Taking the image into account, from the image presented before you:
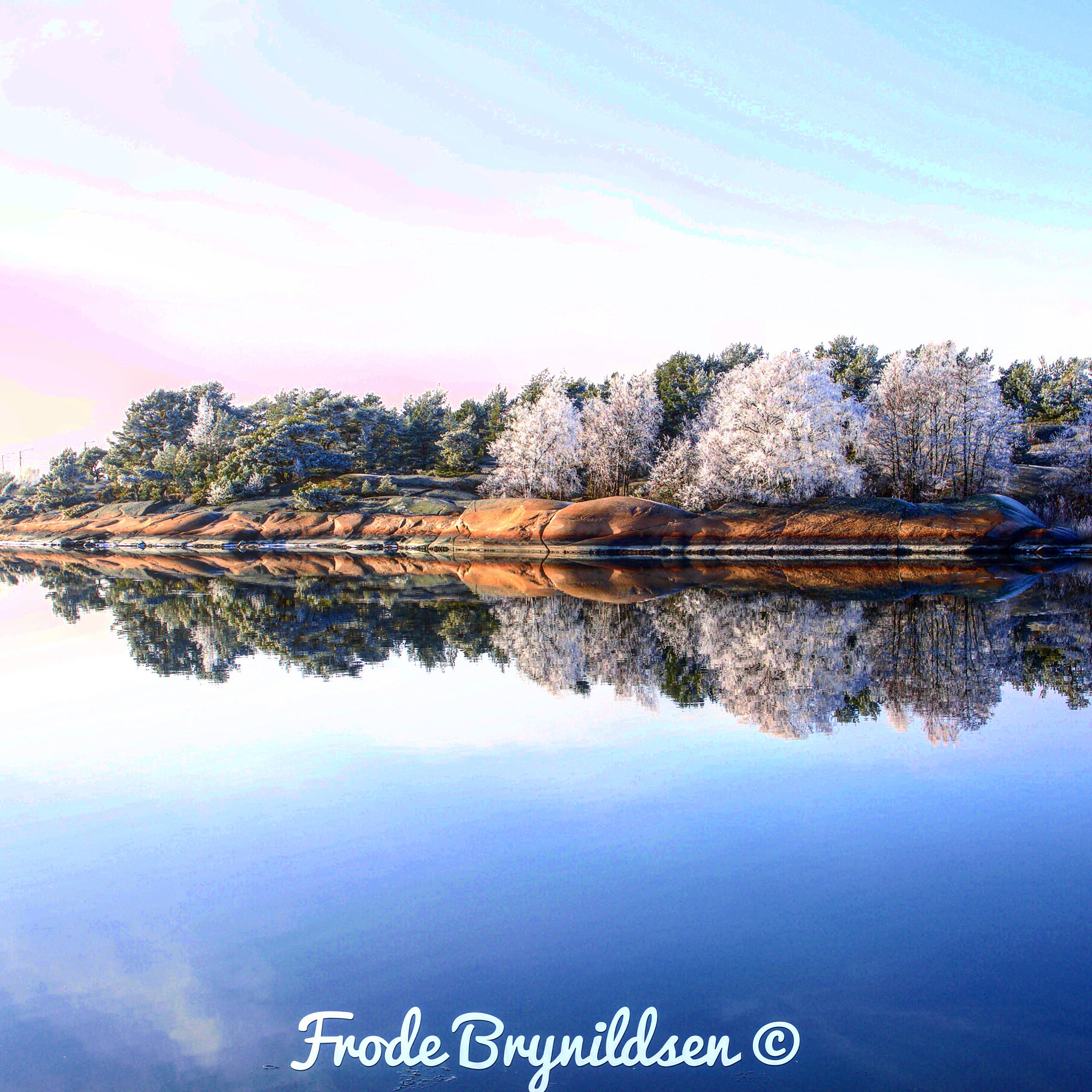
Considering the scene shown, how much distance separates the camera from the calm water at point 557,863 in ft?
16.1

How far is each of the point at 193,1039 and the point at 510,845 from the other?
10.2 feet

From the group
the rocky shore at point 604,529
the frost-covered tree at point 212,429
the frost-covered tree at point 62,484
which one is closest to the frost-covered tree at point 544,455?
the rocky shore at point 604,529

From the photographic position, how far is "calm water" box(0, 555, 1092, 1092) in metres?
4.92

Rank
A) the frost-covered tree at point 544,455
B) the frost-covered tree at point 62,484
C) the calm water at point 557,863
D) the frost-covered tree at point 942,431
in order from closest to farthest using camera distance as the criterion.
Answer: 1. the calm water at point 557,863
2. the frost-covered tree at point 942,431
3. the frost-covered tree at point 544,455
4. the frost-covered tree at point 62,484

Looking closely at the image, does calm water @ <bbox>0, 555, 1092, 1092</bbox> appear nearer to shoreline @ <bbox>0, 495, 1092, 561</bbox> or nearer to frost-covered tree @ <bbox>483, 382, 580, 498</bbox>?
shoreline @ <bbox>0, 495, 1092, 561</bbox>

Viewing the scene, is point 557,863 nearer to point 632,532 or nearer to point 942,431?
point 632,532

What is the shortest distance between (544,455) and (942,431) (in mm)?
26517

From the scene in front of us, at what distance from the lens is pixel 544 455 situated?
6300 centimetres

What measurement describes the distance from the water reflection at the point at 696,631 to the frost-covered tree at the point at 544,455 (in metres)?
26.3

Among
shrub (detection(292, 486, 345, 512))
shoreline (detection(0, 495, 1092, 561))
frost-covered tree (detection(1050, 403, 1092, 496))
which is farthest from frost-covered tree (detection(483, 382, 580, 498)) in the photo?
frost-covered tree (detection(1050, 403, 1092, 496))

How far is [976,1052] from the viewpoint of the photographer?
4.66m

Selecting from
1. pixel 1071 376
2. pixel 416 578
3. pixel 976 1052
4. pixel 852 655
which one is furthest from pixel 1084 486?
pixel 976 1052

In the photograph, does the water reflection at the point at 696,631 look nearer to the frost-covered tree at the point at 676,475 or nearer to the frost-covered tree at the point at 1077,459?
the frost-covered tree at the point at 676,475

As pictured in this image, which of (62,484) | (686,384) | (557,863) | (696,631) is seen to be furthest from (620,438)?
(557,863)
